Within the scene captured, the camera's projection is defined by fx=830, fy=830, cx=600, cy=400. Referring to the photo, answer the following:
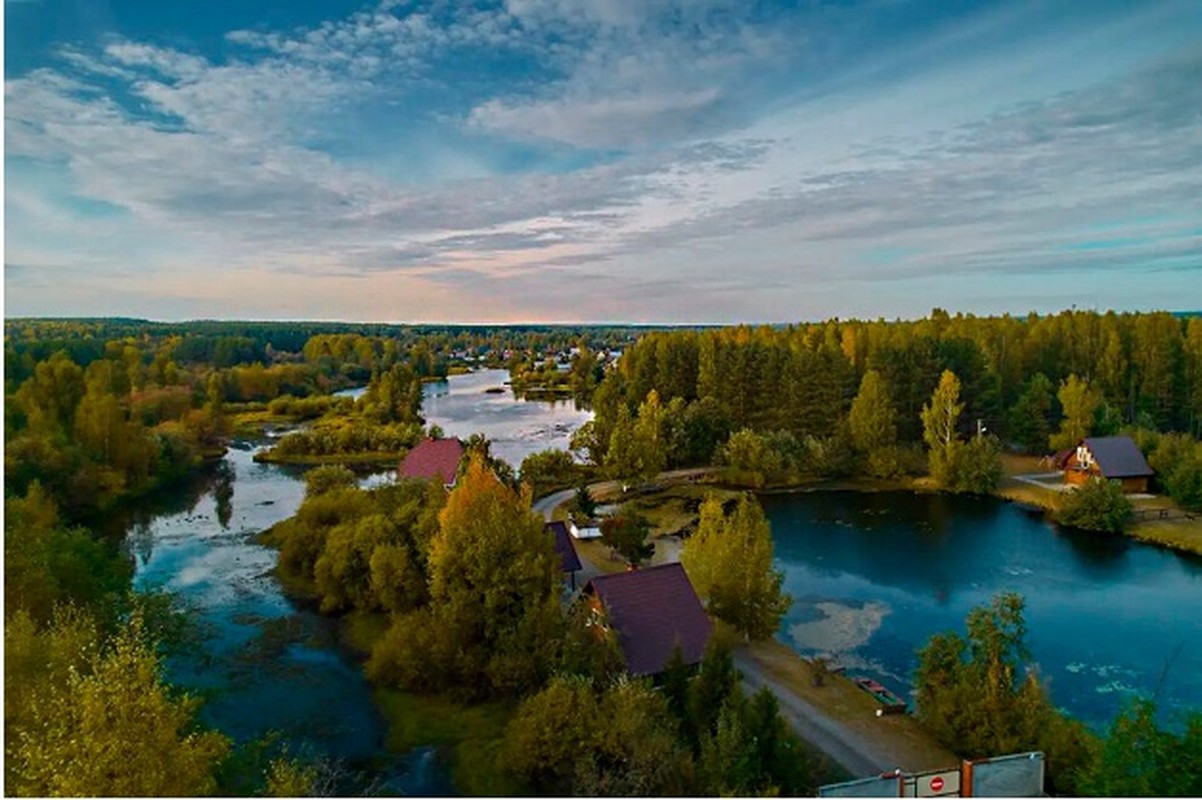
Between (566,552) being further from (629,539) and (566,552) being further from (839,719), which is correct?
(839,719)

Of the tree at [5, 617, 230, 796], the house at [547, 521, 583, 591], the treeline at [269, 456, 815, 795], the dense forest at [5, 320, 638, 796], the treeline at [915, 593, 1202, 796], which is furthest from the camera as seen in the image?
the house at [547, 521, 583, 591]

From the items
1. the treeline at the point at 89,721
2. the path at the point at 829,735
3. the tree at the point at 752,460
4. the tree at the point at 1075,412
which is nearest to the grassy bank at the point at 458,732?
the treeline at the point at 89,721

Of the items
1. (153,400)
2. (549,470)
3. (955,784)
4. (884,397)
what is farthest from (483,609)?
(884,397)

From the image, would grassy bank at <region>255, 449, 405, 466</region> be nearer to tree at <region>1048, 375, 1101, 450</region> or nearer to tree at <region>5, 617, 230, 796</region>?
tree at <region>1048, 375, 1101, 450</region>

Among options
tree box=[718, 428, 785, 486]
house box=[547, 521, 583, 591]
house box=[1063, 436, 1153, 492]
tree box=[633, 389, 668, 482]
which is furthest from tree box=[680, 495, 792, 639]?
house box=[1063, 436, 1153, 492]

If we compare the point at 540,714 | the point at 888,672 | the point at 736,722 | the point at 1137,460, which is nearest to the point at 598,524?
the point at 888,672

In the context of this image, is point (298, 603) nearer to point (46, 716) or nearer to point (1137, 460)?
point (46, 716)
